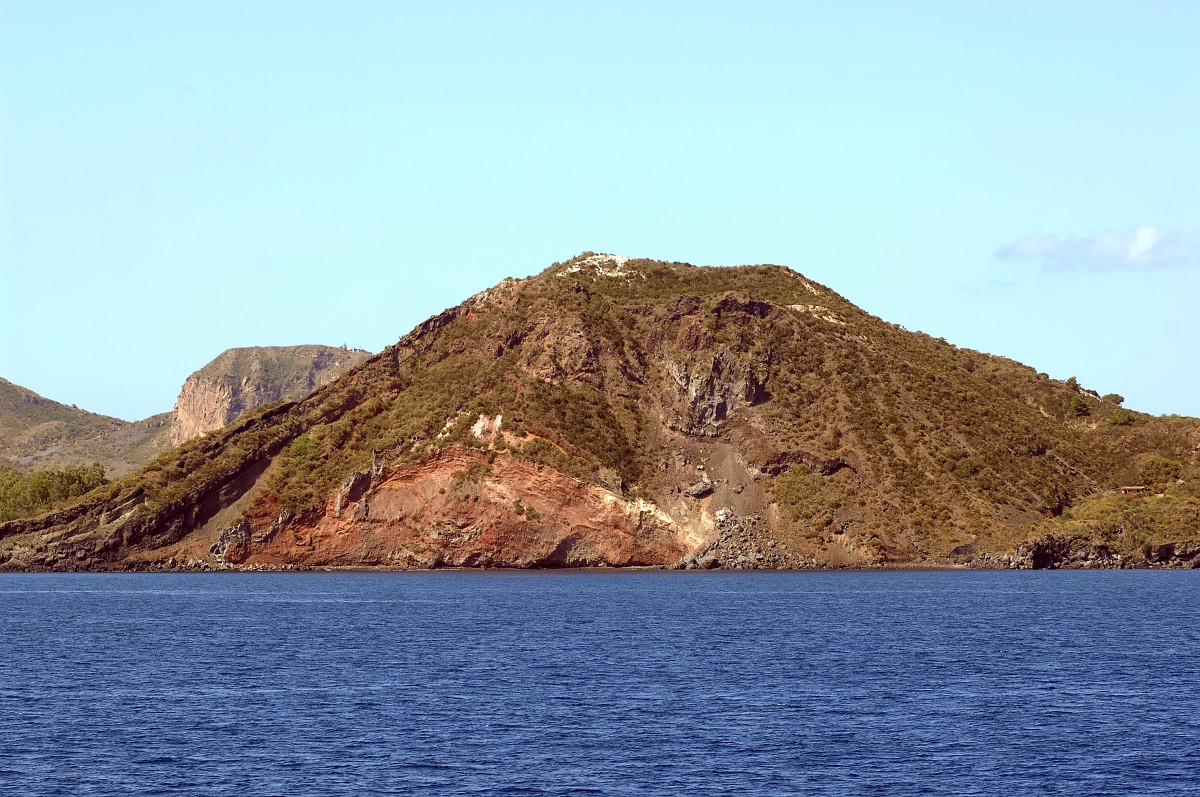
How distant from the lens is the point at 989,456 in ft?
530

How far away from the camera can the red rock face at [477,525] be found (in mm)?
149500

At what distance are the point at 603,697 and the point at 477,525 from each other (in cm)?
9070

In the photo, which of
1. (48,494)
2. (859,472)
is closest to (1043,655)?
(859,472)

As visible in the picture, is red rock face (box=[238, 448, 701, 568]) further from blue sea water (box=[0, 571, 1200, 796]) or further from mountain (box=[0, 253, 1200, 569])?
blue sea water (box=[0, 571, 1200, 796])

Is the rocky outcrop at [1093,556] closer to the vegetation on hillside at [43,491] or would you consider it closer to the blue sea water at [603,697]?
the blue sea water at [603,697]

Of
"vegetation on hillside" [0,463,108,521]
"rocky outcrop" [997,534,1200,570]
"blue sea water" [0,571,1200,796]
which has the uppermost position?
"vegetation on hillside" [0,463,108,521]

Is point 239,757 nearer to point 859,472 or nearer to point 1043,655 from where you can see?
point 1043,655

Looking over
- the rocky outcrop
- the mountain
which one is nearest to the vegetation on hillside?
the mountain

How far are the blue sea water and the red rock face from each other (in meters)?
37.7

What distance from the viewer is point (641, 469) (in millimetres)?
155875

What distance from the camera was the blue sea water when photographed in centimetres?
4569

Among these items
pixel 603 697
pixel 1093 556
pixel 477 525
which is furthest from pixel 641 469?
pixel 603 697

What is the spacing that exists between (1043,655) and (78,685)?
48735mm

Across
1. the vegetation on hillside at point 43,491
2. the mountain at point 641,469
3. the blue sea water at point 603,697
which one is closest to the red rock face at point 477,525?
the mountain at point 641,469
